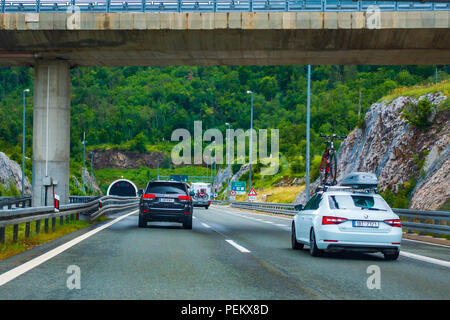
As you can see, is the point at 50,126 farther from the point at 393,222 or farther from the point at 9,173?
the point at 9,173

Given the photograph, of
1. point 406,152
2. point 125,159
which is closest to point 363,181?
point 406,152

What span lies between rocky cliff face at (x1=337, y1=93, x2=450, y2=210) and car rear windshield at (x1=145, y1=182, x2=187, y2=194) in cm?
1072

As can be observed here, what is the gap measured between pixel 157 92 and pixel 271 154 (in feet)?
271

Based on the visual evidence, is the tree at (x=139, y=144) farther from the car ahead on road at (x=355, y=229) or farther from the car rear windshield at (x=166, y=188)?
the car ahead on road at (x=355, y=229)

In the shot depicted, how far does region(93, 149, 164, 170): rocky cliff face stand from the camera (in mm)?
182875

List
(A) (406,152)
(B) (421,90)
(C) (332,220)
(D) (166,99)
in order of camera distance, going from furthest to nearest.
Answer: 1. (D) (166,99)
2. (B) (421,90)
3. (A) (406,152)
4. (C) (332,220)

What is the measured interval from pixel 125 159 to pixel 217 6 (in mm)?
165393

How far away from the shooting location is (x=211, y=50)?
23.6 metres

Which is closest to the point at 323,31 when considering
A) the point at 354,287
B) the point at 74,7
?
the point at 74,7

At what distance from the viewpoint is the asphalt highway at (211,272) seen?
25.2ft

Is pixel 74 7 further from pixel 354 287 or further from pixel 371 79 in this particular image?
pixel 371 79

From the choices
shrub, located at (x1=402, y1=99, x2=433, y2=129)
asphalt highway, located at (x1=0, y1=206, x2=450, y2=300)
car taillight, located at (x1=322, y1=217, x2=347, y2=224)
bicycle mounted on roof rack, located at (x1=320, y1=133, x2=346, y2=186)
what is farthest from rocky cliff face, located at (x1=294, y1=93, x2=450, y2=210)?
car taillight, located at (x1=322, y1=217, x2=347, y2=224)

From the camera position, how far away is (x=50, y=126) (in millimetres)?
25438

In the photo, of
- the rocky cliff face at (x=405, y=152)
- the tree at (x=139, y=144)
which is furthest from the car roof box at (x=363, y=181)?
the tree at (x=139, y=144)
